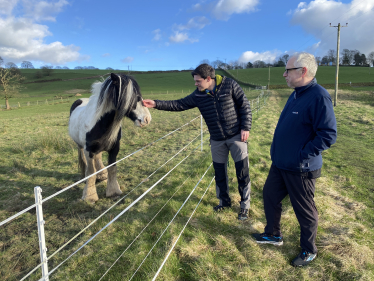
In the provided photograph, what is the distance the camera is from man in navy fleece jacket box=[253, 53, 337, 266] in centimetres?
200

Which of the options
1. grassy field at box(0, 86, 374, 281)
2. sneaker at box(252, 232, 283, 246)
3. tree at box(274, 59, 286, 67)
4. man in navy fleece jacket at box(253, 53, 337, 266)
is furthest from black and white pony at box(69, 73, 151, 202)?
tree at box(274, 59, 286, 67)

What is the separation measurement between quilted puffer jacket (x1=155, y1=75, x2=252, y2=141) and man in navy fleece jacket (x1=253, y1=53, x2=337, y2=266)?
2.20 ft

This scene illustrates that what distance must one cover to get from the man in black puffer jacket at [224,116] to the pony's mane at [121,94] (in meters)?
0.24

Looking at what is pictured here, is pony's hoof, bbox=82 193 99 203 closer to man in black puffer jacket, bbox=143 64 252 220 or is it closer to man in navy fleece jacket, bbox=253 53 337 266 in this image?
man in black puffer jacket, bbox=143 64 252 220

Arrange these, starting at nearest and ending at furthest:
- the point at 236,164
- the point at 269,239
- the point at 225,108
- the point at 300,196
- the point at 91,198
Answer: the point at 300,196 → the point at 269,239 → the point at 225,108 → the point at 236,164 → the point at 91,198

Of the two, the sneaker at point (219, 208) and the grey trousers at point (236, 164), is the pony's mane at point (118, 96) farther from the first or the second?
the sneaker at point (219, 208)

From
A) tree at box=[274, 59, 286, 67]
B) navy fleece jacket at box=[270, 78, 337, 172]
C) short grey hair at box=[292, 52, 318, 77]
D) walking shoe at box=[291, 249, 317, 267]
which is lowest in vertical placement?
walking shoe at box=[291, 249, 317, 267]

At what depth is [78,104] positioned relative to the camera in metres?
5.26

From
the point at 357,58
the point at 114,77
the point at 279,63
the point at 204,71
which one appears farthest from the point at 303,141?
the point at 279,63

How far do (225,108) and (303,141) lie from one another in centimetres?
108

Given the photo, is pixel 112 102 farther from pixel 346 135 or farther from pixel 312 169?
pixel 346 135

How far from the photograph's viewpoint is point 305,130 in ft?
7.02

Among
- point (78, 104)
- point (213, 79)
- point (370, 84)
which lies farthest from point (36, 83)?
point (370, 84)

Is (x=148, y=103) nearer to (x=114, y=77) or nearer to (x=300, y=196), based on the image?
(x=114, y=77)
